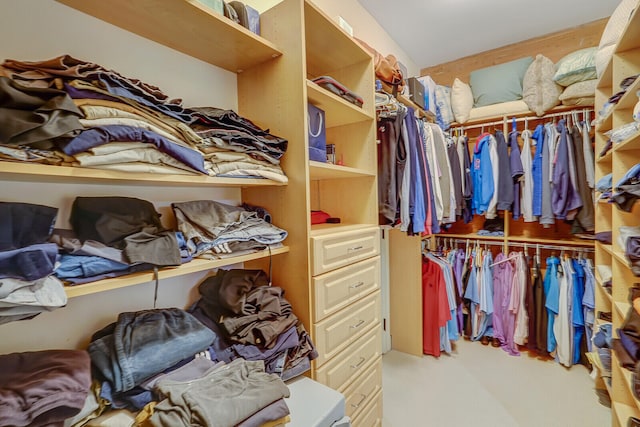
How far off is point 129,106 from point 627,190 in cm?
157

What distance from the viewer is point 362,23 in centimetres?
218

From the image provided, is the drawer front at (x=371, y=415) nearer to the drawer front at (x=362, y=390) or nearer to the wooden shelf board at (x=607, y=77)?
the drawer front at (x=362, y=390)

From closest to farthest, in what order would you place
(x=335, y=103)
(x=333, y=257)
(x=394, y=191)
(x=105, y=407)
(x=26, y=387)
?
(x=26, y=387) → (x=105, y=407) → (x=333, y=257) → (x=335, y=103) → (x=394, y=191)

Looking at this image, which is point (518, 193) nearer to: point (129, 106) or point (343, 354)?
point (343, 354)

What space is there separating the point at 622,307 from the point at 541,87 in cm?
197

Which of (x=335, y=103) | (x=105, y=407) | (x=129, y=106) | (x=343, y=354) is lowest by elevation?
(x=343, y=354)

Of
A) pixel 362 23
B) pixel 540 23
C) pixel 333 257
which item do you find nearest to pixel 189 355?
pixel 333 257

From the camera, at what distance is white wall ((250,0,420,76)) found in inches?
71.0

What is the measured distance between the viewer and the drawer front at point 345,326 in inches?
46.8

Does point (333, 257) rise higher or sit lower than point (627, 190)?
lower

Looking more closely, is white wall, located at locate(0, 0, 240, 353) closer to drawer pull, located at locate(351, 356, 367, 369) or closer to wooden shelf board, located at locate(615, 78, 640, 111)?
drawer pull, located at locate(351, 356, 367, 369)

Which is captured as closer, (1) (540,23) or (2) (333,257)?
(2) (333,257)

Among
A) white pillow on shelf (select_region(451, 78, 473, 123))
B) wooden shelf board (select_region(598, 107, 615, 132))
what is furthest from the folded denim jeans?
white pillow on shelf (select_region(451, 78, 473, 123))

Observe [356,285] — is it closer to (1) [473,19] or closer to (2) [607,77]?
(2) [607,77]
